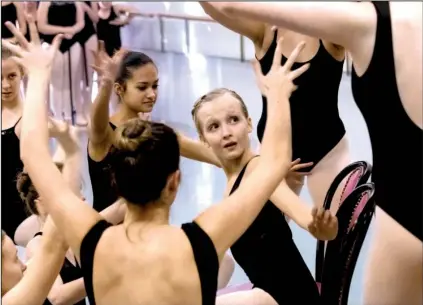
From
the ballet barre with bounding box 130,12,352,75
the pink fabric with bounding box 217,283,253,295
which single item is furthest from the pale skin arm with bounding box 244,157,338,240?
the ballet barre with bounding box 130,12,352,75

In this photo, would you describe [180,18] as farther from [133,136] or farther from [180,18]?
[133,136]

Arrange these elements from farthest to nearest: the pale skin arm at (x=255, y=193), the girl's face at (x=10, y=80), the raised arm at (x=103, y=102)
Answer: the girl's face at (x=10, y=80), the raised arm at (x=103, y=102), the pale skin arm at (x=255, y=193)

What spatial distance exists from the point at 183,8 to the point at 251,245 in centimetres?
559

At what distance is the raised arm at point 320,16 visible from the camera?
4.94 ft

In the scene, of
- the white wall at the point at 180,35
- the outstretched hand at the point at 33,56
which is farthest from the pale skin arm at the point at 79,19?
the outstretched hand at the point at 33,56

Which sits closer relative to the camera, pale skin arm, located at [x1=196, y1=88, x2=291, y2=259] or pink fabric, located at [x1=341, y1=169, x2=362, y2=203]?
pale skin arm, located at [x1=196, y1=88, x2=291, y2=259]

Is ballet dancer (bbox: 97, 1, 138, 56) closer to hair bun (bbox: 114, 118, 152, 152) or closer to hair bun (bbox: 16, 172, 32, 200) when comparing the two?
hair bun (bbox: 16, 172, 32, 200)

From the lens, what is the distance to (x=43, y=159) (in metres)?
1.55

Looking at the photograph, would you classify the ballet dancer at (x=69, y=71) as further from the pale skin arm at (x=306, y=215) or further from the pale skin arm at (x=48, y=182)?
the pale skin arm at (x=48, y=182)

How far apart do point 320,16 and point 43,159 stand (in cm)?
59

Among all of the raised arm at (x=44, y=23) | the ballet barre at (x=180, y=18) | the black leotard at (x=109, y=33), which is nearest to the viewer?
the raised arm at (x=44, y=23)

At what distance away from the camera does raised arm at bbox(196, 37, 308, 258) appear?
1.49 metres

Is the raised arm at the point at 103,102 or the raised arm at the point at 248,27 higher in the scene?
the raised arm at the point at 248,27

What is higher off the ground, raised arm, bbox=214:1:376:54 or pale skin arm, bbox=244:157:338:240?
raised arm, bbox=214:1:376:54
